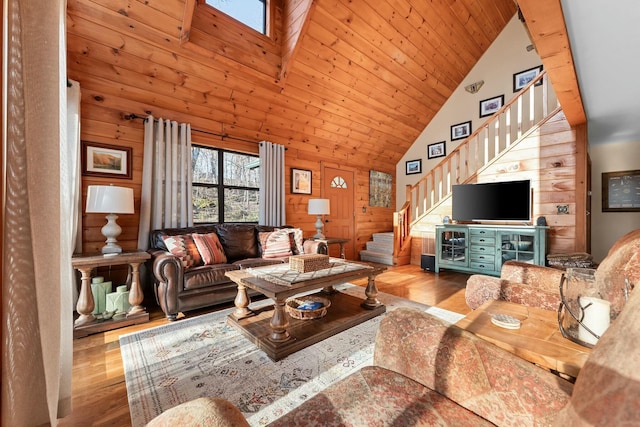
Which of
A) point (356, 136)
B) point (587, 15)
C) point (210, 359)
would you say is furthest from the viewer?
point (356, 136)

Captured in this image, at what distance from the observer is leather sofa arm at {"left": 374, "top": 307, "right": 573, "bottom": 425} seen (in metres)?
0.69

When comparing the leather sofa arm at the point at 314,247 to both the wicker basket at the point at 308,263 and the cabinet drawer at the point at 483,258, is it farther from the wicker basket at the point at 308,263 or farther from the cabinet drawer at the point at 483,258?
the cabinet drawer at the point at 483,258

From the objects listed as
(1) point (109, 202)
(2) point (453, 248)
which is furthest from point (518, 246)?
(1) point (109, 202)

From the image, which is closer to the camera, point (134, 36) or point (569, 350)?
point (569, 350)

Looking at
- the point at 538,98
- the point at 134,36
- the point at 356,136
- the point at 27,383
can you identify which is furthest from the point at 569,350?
the point at 538,98

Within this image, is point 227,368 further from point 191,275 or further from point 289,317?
Result: point 191,275

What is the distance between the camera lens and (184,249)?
2811 millimetres

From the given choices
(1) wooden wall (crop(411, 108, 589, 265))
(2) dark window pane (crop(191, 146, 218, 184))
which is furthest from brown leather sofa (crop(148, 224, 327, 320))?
(1) wooden wall (crop(411, 108, 589, 265))

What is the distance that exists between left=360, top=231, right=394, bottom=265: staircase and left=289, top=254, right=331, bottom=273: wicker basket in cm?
309

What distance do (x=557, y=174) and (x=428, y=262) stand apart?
2178 millimetres

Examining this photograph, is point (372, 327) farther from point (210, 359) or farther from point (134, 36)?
point (134, 36)

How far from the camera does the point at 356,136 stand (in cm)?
524

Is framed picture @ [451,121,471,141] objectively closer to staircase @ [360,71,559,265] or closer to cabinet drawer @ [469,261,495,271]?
staircase @ [360,71,559,265]

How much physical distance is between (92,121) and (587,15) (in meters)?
4.18
